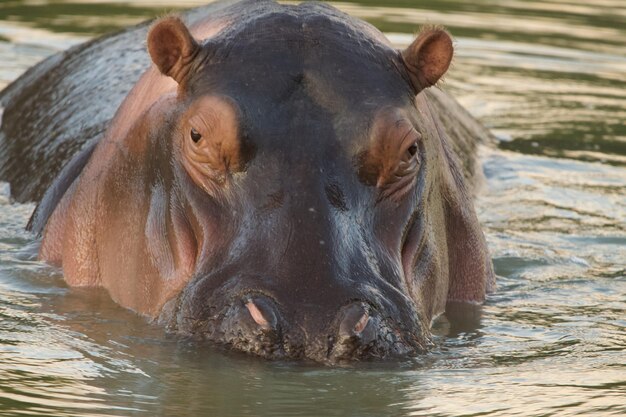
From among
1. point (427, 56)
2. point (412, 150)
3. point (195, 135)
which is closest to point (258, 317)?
point (195, 135)

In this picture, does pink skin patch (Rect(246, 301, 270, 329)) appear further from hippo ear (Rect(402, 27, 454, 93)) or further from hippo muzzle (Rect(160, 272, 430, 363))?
hippo ear (Rect(402, 27, 454, 93))

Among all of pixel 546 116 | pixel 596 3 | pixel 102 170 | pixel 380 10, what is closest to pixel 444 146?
pixel 102 170

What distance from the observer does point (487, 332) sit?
646 cm

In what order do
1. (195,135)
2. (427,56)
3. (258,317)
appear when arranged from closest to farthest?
(258,317)
(195,135)
(427,56)

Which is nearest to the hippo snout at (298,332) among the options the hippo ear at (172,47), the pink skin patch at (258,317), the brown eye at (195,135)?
the pink skin patch at (258,317)

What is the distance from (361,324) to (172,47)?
1.54 meters

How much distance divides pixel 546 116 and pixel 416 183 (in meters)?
6.16

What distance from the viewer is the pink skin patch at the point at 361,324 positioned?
508 cm

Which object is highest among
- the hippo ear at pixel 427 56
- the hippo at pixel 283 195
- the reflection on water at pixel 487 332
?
the hippo ear at pixel 427 56

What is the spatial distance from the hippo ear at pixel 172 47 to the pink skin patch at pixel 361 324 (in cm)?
144

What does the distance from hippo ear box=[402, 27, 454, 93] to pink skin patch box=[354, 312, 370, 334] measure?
4.37ft

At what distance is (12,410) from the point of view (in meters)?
5.02

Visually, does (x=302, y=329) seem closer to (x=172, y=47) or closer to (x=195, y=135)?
(x=195, y=135)

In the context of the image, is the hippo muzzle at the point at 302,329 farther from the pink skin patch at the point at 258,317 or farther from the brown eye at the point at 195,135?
the brown eye at the point at 195,135
